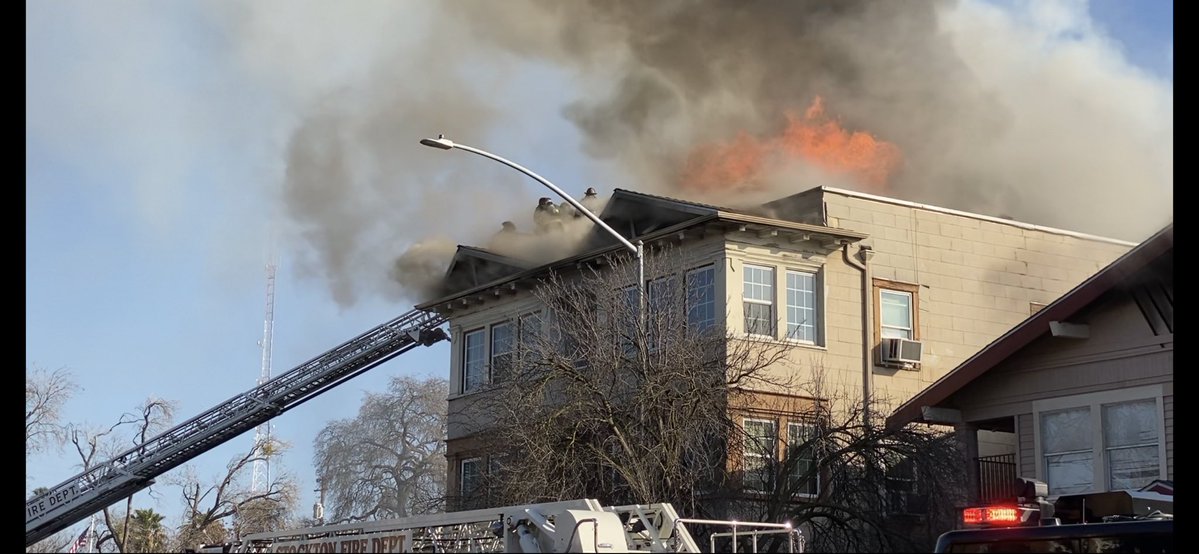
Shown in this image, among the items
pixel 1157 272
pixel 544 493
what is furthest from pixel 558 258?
pixel 1157 272

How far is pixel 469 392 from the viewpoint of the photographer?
1209 inches

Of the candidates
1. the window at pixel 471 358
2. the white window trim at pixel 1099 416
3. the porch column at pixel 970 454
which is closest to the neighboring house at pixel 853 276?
the window at pixel 471 358

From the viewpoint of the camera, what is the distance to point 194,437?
39.1 metres

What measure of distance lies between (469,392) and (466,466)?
1.62 m

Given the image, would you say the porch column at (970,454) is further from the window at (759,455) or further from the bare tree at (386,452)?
the bare tree at (386,452)

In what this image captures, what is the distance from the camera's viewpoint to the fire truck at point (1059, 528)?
28.5 ft

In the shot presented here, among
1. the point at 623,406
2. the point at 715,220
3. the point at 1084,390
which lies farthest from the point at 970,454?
the point at 715,220

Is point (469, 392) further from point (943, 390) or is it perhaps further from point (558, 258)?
point (943, 390)

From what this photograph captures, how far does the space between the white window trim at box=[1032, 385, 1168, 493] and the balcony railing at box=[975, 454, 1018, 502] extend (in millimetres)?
982

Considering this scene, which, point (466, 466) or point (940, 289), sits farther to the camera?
point (466, 466)

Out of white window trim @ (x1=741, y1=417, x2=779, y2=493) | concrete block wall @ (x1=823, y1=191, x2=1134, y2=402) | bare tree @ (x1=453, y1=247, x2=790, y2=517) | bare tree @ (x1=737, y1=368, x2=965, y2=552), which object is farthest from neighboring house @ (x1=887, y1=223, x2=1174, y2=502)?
concrete block wall @ (x1=823, y1=191, x2=1134, y2=402)
